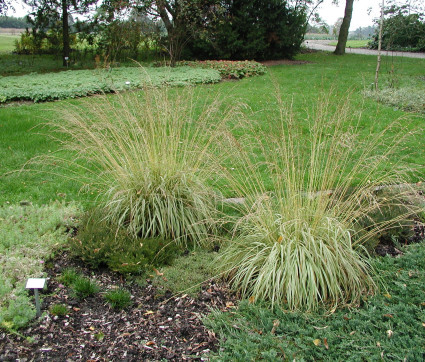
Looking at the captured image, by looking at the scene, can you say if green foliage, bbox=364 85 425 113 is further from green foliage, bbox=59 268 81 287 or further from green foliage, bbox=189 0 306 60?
green foliage, bbox=59 268 81 287

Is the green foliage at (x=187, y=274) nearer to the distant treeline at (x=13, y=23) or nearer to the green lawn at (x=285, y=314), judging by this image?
the green lawn at (x=285, y=314)

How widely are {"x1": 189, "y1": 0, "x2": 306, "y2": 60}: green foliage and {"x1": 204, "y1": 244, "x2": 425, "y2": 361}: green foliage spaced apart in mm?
12914

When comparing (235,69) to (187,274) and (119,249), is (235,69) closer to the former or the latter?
(119,249)

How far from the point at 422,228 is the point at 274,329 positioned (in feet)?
7.10

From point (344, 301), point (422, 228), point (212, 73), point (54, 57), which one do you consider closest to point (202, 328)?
point (344, 301)

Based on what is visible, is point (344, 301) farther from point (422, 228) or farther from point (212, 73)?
point (212, 73)

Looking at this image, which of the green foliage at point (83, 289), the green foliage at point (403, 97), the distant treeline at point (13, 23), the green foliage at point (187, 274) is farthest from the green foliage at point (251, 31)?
the distant treeline at point (13, 23)

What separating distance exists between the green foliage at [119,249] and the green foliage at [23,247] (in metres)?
0.27

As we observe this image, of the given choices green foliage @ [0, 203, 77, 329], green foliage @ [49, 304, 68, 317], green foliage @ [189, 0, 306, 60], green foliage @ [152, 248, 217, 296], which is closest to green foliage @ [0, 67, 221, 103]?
green foliage @ [189, 0, 306, 60]

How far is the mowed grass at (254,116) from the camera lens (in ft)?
14.6

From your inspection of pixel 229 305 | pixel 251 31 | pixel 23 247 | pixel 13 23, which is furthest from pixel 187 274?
pixel 13 23

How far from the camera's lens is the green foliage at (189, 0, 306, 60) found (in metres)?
14.9

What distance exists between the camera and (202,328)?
8.47 feet

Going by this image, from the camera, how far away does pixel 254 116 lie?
7551 millimetres
